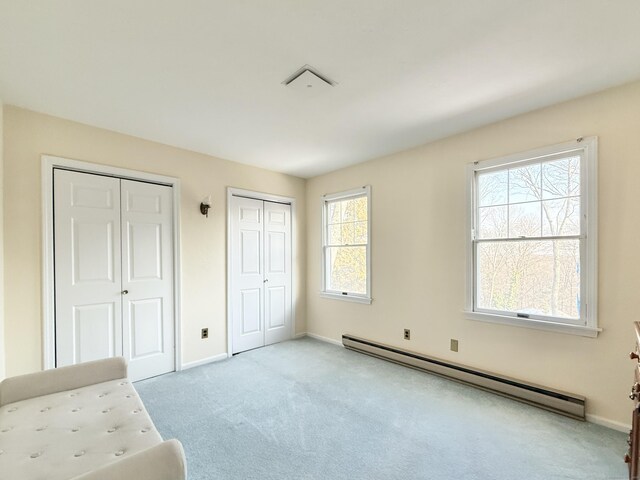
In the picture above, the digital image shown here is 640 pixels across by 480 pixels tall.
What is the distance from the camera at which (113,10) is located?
1404 millimetres

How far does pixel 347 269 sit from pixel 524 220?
216 cm

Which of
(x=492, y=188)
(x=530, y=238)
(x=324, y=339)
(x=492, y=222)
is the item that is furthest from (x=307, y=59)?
(x=324, y=339)

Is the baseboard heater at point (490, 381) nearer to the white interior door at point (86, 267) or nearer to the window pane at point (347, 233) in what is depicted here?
the window pane at point (347, 233)

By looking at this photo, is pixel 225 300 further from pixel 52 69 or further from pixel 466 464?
pixel 466 464

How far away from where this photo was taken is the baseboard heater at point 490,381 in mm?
2192

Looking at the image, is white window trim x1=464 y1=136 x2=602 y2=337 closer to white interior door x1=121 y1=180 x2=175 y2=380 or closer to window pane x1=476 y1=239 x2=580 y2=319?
window pane x1=476 y1=239 x2=580 y2=319

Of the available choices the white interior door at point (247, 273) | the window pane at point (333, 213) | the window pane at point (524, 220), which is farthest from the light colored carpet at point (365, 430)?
the window pane at point (333, 213)

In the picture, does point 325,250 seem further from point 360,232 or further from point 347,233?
point 360,232

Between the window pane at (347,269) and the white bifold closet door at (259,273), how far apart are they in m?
0.65

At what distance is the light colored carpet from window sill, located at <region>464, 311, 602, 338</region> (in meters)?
0.65

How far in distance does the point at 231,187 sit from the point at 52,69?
197 centimetres

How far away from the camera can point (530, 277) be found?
8.25 feet

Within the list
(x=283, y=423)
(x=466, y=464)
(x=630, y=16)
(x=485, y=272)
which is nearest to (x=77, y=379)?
(x=283, y=423)

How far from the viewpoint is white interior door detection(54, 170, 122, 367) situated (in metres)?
2.53
